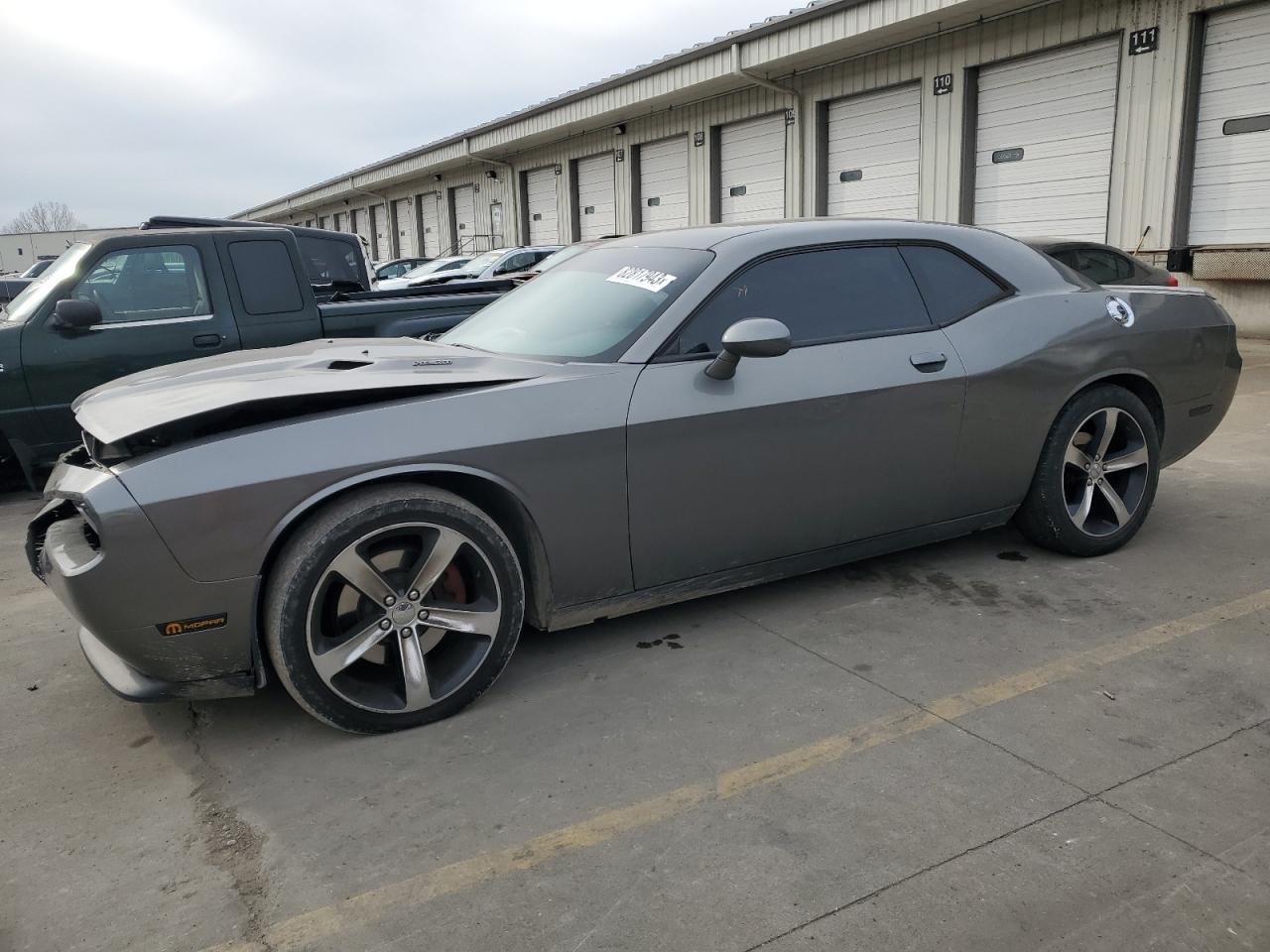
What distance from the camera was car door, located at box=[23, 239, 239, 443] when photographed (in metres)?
6.23

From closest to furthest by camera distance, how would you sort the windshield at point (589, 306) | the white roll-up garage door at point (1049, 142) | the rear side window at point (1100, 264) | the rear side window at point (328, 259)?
the windshield at point (589, 306), the rear side window at point (328, 259), the rear side window at point (1100, 264), the white roll-up garage door at point (1049, 142)

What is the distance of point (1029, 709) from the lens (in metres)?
3.08

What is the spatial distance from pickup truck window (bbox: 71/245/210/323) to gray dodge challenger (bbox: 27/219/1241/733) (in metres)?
3.17

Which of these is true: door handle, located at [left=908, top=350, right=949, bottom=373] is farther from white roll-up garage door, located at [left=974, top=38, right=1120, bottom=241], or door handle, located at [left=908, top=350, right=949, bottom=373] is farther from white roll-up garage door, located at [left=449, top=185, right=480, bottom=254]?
white roll-up garage door, located at [left=449, top=185, right=480, bottom=254]

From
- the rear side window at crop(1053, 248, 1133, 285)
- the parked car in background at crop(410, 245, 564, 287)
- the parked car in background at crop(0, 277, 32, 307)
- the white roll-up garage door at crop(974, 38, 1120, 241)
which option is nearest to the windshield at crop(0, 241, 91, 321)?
the rear side window at crop(1053, 248, 1133, 285)

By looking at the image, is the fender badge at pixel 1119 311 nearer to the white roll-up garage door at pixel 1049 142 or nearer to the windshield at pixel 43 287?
the windshield at pixel 43 287

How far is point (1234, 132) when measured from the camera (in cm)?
1238

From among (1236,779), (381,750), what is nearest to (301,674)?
(381,750)

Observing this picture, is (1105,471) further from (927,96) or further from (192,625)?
(927,96)

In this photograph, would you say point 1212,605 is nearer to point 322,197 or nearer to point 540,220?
point 540,220

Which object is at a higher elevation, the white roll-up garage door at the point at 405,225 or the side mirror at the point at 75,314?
the white roll-up garage door at the point at 405,225

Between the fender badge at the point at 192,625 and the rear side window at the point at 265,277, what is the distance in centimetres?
448

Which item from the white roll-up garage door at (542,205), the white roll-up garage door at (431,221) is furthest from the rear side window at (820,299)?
the white roll-up garage door at (431,221)

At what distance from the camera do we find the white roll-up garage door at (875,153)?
54.2 ft
